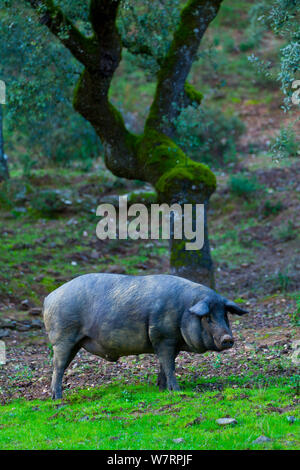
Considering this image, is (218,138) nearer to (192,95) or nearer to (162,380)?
(192,95)

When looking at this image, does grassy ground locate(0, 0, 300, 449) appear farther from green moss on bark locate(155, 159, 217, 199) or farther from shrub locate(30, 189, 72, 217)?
green moss on bark locate(155, 159, 217, 199)

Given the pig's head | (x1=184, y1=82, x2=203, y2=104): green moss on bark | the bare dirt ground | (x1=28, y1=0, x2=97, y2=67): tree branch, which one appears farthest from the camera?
(x1=184, y1=82, x2=203, y2=104): green moss on bark

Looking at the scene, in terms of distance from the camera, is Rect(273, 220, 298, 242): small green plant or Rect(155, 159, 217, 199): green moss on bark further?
Rect(273, 220, 298, 242): small green plant

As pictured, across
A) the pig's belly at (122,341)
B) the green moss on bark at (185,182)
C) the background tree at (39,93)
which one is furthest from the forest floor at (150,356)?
the green moss on bark at (185,182)

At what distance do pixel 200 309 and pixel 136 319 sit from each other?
1.04 m

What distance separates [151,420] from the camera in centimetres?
660

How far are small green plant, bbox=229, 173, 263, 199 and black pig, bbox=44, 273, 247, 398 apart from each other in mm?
13170

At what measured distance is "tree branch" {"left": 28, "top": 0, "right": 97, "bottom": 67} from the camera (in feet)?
39.6

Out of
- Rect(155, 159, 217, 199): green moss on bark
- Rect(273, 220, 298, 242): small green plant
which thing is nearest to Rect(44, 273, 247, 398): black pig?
Rect(155, 159, 217, 199): green moss on bark

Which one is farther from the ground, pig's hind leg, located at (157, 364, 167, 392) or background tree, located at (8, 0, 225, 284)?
background tree, located at (8, 0, 225, 284)

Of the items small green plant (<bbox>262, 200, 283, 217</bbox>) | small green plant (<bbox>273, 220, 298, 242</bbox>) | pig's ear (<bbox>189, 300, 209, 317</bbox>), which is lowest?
pig's ear (<bbox>189, 300, 209, 317</bbox>)

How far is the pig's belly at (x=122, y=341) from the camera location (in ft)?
26.1

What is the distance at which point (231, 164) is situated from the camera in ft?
80.0

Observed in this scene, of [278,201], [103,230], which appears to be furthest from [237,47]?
[103,230]
